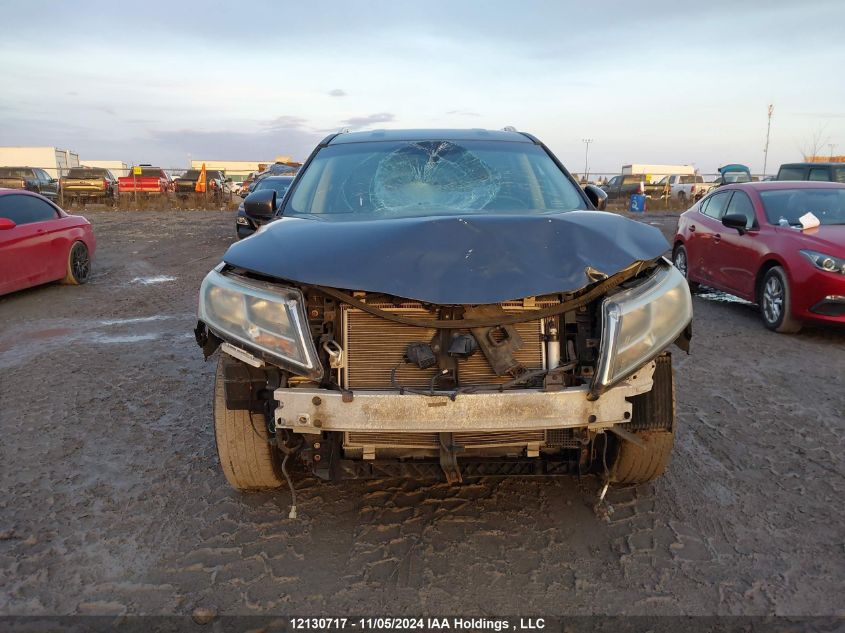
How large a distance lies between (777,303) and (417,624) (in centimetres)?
578

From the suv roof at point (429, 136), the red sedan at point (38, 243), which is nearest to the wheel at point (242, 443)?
the suv roof at point (429, 136)

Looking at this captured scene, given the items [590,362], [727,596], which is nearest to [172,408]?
[590,362]

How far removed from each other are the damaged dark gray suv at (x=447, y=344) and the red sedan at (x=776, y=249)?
4.11m

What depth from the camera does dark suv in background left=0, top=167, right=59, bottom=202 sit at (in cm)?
Result: 2578

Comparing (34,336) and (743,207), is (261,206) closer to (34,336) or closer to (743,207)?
(34,336)

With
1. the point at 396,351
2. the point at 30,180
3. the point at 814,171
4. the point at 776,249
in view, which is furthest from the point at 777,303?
the point at 30,180

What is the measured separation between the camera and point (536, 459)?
9.57 feet

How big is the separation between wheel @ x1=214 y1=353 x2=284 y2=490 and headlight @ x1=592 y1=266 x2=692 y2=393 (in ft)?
5.04

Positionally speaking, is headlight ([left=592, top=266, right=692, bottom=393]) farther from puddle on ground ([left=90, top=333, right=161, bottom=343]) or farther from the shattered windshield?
puddle on ground ([left=90, top=333, right=161, bottom=343])

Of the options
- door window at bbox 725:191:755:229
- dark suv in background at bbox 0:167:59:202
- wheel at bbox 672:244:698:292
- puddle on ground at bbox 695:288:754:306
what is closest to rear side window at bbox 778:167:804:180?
puddle on ground at bbox 695:288:754:306

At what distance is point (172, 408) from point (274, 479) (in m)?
1.70

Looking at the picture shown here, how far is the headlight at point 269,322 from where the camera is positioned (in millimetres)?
2639

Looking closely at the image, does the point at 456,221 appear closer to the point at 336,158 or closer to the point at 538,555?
the point at 538,555

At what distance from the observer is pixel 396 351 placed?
2.83 m
